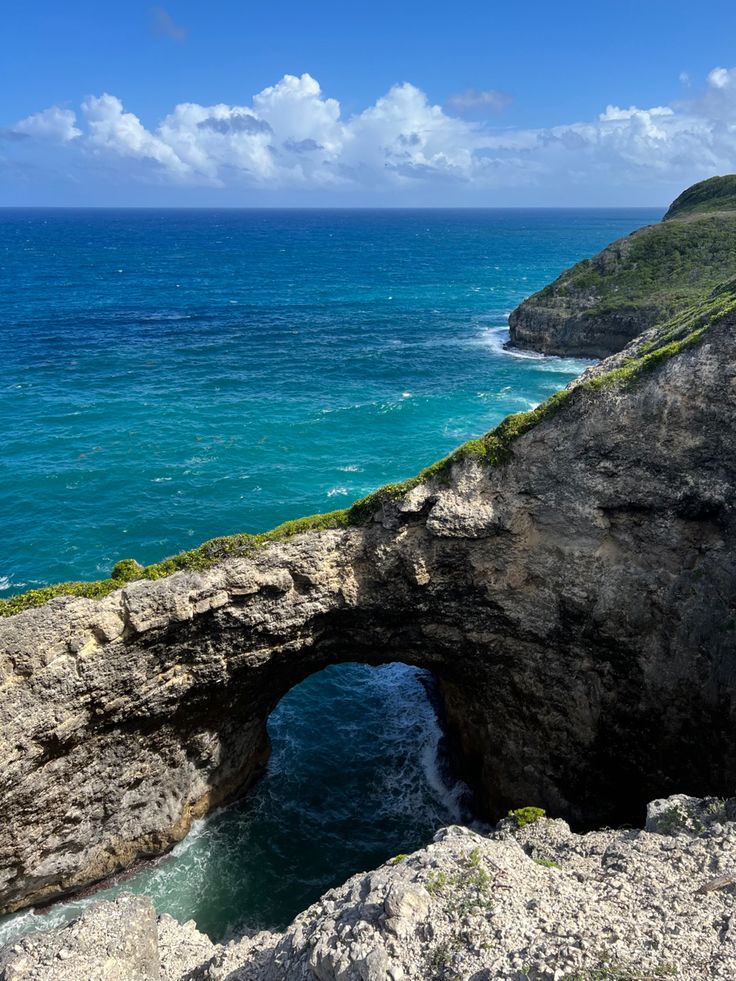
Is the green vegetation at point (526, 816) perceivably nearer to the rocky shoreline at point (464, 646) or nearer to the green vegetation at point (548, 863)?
the rocky shoreline at point (464, 646)

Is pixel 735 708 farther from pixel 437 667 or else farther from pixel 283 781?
pixel 283 781

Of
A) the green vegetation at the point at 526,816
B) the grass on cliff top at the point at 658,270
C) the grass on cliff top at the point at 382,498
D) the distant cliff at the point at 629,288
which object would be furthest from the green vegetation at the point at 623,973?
the grass on cliff top at the point at 658,270

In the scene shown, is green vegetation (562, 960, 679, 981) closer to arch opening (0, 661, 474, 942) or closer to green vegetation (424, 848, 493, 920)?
green vegetation (424, 848, 493, 920)

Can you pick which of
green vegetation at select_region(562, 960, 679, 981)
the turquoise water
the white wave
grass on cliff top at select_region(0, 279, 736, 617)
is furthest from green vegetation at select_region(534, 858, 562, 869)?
the white wave

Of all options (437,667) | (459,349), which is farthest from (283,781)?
(459,349)

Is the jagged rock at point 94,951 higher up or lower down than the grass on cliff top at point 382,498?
lower down

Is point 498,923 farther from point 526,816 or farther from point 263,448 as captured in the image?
point 263,448
